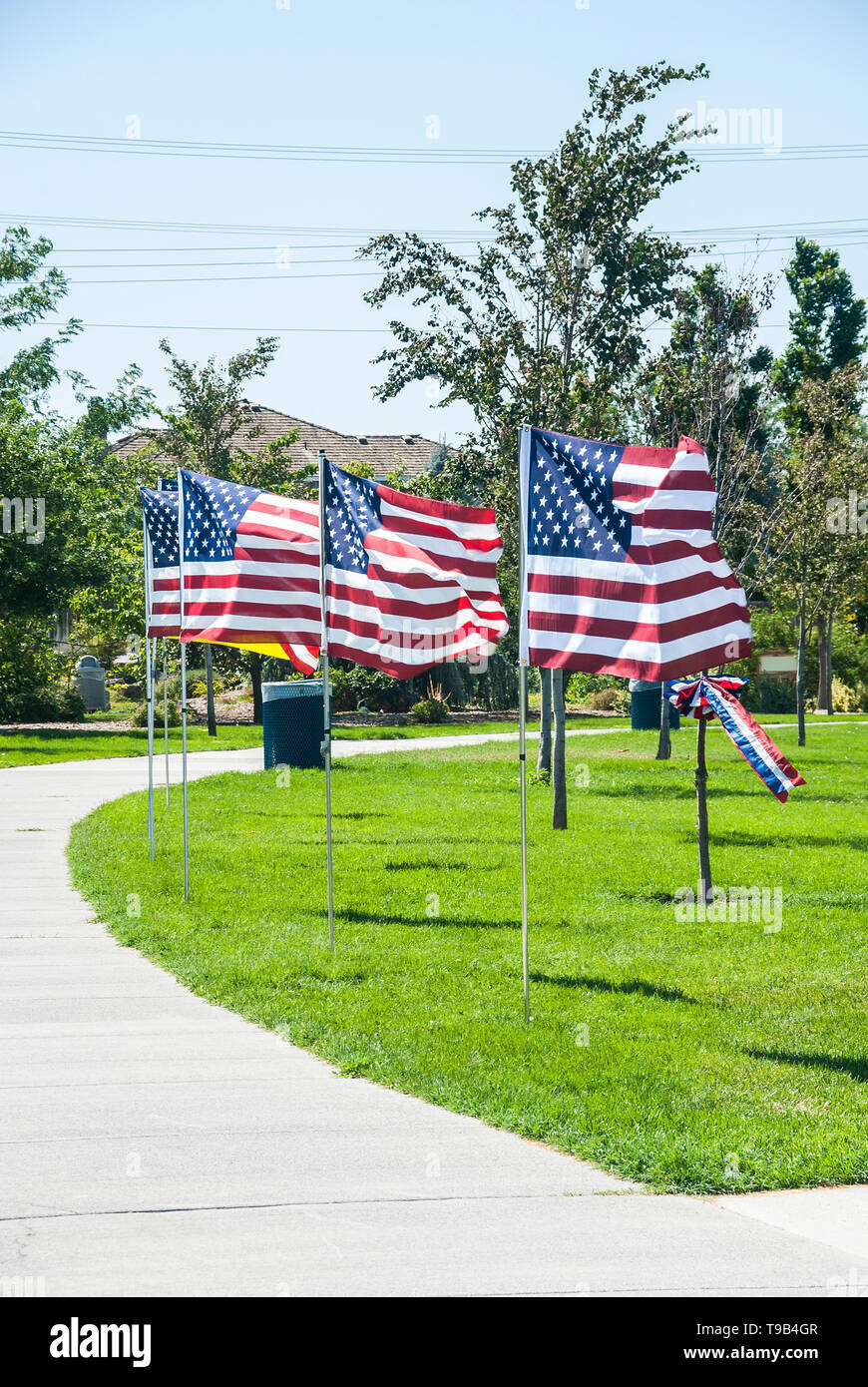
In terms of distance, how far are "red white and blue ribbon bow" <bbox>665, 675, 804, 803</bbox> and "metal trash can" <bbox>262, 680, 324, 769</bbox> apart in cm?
1011

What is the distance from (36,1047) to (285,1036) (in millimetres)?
1329

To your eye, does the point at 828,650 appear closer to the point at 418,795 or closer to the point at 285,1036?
the point at 418,795

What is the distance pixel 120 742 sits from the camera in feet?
93.6

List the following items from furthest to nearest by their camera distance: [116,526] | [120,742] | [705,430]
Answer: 1. [116,526]
2. [120,742]
3. [705,430]

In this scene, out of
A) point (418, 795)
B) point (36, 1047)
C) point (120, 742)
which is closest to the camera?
point (36, 1047)

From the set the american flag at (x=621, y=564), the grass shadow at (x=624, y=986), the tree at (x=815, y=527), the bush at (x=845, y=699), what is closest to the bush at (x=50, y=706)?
the tree at (x=815, y=527)

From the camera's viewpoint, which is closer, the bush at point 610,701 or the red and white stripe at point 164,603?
the red and white stripe at point 164,603

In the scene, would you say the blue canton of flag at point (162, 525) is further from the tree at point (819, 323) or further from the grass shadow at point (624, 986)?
the tree at point (819, 323)

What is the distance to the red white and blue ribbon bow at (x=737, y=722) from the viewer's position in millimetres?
10609

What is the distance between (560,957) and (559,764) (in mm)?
6674

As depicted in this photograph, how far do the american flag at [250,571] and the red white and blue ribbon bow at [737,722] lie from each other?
305cm

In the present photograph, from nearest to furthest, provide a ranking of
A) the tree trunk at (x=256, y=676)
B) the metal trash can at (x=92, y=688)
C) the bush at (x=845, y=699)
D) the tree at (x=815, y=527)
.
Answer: the tree at (x=815, y=527), the tree trunk at (x=256, y=676), the metal trash can at (x=92, y=688), the bush at (x=845, y=699)

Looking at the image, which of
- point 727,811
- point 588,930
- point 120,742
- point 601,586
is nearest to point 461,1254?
point 601,586

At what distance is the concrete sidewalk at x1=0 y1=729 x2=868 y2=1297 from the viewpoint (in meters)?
4.49
